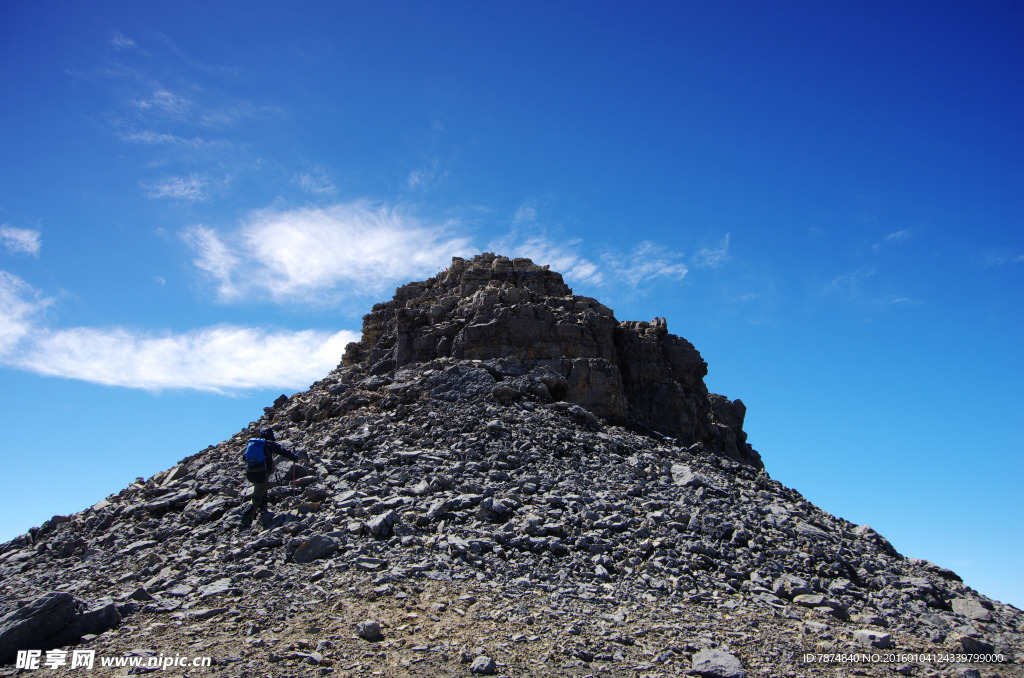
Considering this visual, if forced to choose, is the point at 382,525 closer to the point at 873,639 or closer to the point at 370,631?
the point at 370,631

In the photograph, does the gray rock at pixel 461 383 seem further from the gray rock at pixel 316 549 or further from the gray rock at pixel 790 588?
the gray rock at pixel 790 588

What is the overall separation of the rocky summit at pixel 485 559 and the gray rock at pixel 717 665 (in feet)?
0.10

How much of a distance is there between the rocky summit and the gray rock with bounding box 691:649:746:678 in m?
0.03

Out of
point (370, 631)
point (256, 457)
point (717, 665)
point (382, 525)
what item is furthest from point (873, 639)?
point (256, 457)

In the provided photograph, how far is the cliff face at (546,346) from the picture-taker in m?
23.8

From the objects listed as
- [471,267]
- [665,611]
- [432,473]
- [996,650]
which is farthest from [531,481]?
[471,267]

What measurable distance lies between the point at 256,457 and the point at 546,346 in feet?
37.8

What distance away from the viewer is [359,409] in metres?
23.0

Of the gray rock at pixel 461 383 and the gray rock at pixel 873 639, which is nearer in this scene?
the gray rock at pixel 873 639

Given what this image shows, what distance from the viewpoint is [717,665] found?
969 centimetres

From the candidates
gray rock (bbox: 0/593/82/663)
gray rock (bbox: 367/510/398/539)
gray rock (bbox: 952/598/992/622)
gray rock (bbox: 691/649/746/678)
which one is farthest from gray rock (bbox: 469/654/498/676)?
gray rock (bbox: 952/598/992/622)

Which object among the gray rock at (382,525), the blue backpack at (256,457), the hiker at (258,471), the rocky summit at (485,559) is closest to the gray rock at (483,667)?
the rocky summit at (485,559)

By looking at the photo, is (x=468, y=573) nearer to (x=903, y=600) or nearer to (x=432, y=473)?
(x=432, y=473)

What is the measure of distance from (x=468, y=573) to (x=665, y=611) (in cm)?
358
